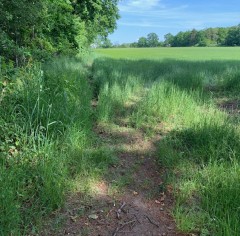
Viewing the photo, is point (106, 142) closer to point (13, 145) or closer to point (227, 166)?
point (13, 145)

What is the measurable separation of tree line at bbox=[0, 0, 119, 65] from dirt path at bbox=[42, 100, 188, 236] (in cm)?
399

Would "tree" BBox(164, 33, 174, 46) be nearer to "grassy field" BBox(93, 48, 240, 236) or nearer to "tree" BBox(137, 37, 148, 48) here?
"tree" BBox(137, 37, 148, 48)

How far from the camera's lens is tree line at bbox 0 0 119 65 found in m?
6.58

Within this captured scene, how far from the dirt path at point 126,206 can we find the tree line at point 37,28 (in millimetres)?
3989

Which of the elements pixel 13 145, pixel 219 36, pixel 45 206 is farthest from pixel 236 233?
pixel 219 36

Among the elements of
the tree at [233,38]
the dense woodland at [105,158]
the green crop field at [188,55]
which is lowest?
the dense woodland at [105,158]

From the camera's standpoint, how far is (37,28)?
28.7ft

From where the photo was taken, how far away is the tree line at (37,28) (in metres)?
6.58

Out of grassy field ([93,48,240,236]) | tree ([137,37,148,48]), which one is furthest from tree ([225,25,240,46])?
grassy field ([93,48,240,236])

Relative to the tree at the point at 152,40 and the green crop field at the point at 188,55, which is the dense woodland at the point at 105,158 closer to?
the green crop field at the point at 188,55

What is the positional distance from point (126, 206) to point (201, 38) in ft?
273

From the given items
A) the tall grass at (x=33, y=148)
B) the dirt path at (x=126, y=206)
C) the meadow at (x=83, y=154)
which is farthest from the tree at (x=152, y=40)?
the dirt path at (x=126, y=206)

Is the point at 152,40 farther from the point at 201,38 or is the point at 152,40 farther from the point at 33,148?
the point at 33,148

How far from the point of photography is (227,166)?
3281mm
